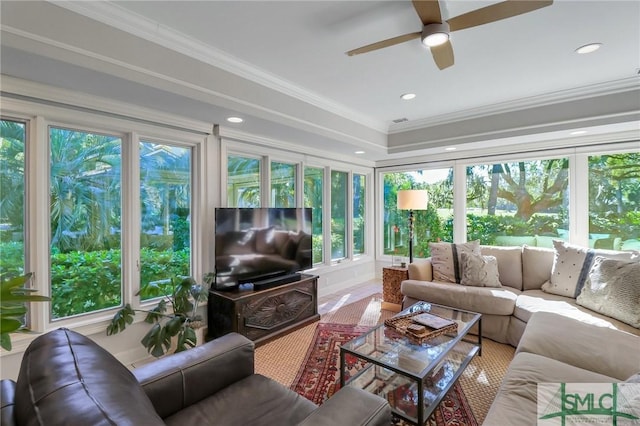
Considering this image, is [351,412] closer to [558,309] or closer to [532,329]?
[532,329]

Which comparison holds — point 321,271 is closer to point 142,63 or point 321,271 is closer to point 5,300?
point 142,63

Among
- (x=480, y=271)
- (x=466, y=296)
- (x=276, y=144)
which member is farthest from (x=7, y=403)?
(x=480, y=271)

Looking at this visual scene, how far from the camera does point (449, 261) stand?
3643 millimetres

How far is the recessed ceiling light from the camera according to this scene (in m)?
2.28

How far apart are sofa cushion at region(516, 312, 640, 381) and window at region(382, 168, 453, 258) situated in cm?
271

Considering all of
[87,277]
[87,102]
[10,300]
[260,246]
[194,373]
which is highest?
[87,102]

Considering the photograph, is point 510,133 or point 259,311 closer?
point 259,311

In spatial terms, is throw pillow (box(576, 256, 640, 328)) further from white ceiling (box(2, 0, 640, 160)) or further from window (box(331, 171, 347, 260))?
window (box(331, 171, 347, 260))

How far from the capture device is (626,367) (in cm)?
163

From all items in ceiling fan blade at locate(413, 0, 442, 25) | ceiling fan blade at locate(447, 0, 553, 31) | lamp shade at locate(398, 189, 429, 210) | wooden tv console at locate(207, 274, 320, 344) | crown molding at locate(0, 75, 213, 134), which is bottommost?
wooden tv console at locate(207, 274, 320, 344)

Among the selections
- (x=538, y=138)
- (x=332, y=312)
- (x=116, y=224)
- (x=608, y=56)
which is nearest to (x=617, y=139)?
(x=538, y=138)

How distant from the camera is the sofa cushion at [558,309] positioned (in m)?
2.34

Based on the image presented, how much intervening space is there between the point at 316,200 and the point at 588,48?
3.34 m

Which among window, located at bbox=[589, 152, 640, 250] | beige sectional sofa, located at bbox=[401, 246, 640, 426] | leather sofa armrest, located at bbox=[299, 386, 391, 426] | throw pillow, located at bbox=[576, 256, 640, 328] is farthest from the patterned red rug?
window, located at bbox=[589, 152, 640, 250]
